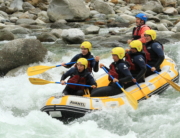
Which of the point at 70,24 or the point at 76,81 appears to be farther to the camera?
the point at 70,24

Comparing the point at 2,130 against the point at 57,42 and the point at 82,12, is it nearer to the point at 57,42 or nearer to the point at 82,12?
the point at 57,42

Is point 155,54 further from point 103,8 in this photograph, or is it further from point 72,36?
point 103,8

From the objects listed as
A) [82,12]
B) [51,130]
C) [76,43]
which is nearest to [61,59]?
[76,43]

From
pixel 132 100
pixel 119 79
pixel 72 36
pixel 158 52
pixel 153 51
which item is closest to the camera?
pixel 132 100

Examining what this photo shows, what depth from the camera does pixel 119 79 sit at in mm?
6289

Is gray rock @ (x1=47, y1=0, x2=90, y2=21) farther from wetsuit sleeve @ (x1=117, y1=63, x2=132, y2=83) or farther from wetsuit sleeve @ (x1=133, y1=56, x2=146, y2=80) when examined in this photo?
wetsuit sleeve @ (x1=117, y1=63, x2=132, y2=83)

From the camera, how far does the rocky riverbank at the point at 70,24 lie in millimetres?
9539

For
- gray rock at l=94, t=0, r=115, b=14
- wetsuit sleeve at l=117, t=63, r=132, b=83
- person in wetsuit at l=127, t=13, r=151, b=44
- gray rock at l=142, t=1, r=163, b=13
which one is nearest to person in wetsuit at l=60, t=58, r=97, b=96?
wetsuit sleeve at l=117, t=63, r=132, b=83

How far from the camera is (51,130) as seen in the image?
5289mm

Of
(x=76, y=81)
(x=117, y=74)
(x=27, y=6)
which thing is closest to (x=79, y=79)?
(x=76, y=81)

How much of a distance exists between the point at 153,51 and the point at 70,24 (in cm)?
→ 1122

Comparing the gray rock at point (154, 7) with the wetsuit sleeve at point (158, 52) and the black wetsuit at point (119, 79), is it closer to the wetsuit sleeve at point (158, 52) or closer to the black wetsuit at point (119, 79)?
the wetsuit sleeve at point (158, 52)

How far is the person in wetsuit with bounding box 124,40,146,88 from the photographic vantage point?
6.56 metres

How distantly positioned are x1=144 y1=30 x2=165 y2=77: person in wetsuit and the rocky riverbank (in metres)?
3.64
